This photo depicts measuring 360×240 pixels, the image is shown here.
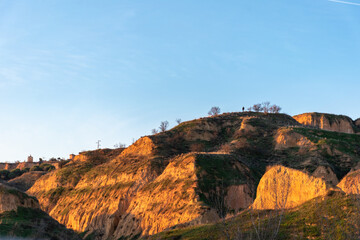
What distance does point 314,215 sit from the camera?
1258 inches

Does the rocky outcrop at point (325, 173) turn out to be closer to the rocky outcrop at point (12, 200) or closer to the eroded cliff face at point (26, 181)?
the rocky outcrop at point (12, 200)

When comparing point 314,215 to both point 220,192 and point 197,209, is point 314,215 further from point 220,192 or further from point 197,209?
point 220,192

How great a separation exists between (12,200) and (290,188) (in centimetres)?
3505

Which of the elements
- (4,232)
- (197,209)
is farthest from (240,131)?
(4,232)

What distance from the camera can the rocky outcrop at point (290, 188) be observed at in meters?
36.2

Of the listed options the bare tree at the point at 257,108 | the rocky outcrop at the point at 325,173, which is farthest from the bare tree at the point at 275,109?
the rocky outcrop at the point at 325,173

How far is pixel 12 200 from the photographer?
5650cm

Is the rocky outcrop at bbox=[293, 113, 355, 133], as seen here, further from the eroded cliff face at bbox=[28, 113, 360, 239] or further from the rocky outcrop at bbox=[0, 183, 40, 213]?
the rocky outcrop at bbox=[0, 183, 40, 213]

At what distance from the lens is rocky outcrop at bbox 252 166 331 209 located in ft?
119

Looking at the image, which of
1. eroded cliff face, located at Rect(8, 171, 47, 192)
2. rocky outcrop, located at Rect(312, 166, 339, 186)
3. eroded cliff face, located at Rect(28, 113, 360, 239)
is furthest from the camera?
eroded cliff face, located at Rect(8, 171, 47, 192)

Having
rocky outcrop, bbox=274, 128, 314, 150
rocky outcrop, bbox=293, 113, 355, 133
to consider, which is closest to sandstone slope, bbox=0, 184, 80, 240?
rocky outcrop, bbox=274, 128, 314, 150

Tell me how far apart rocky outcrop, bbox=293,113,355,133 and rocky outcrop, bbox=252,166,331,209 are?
359 ft

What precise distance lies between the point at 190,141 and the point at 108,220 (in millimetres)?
31650

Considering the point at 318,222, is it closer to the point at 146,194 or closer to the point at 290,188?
the point at 290,188
